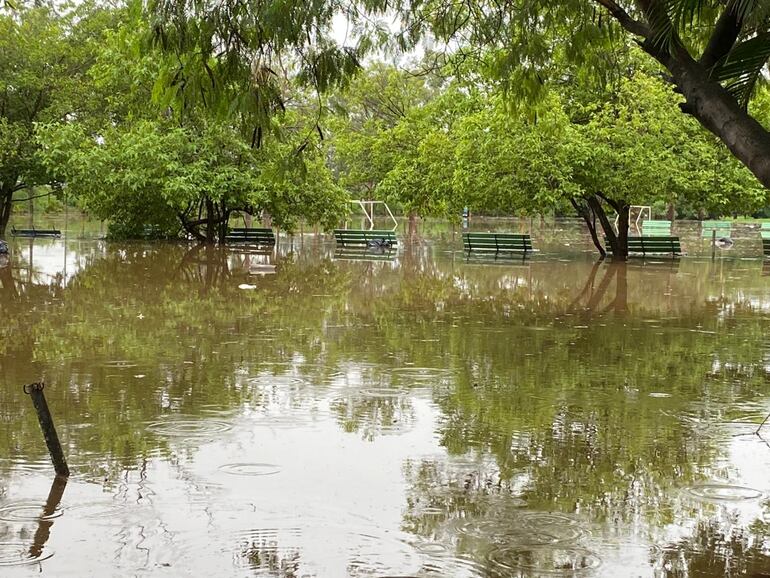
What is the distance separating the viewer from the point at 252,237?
120 feet

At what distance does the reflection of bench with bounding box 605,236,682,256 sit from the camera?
1184 inches

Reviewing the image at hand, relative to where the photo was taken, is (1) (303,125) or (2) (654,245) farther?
(1) (303,125)

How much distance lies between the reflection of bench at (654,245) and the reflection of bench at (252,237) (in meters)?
13.4

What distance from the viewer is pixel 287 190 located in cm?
3428

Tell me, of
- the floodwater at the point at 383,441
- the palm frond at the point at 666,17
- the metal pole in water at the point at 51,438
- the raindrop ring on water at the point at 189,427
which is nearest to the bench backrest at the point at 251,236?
the floodwater at the point at 383,441

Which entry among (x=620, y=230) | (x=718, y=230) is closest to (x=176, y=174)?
(x=620, y=230)

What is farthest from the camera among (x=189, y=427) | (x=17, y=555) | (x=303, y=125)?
(x=303, y=125)

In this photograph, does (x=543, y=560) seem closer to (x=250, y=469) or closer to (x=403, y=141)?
(x=250, y=469)

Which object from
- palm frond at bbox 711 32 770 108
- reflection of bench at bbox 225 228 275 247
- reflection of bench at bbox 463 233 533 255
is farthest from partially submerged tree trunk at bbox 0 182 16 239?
palm frond at bbox 711 32 770 108

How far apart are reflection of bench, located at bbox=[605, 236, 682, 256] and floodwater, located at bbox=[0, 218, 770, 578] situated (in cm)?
1444

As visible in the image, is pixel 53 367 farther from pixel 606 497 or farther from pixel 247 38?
pixel 606 497

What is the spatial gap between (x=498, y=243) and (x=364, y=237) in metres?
5.31

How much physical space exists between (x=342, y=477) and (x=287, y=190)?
28.5m

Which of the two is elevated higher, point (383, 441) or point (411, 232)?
point (411, 232)
